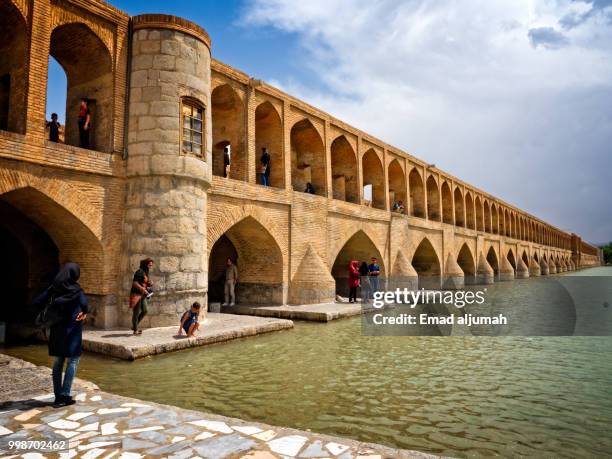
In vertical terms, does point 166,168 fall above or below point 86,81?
below

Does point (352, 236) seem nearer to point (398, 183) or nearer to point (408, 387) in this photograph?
point (398, 183)

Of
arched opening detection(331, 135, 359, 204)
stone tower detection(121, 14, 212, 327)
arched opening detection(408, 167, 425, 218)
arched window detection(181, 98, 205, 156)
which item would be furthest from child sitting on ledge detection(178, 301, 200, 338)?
arched opening detection(408, 167, 425, 218)

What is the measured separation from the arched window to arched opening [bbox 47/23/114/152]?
4.45 ft

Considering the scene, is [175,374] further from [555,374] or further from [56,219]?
[555,374]

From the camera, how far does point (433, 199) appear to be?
24062 mm

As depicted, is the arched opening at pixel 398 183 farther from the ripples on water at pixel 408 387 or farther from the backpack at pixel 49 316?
the backpack at pixel 49 316

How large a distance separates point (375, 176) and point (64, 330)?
15867mm

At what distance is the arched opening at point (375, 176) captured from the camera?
18172 millimetres

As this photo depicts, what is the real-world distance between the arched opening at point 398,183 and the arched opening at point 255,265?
370 inches

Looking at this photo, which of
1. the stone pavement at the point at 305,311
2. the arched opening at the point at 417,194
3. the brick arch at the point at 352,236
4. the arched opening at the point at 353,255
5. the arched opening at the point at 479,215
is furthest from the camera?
the arched opening at the point at 479,215

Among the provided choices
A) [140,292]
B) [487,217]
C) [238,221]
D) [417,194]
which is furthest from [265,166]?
[487,217]

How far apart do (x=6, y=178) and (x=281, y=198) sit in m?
6.70

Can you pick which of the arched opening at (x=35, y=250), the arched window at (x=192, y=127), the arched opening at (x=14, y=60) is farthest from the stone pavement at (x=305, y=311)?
the arched opening at (x=14, y=60)

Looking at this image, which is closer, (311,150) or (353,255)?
(311,150)
